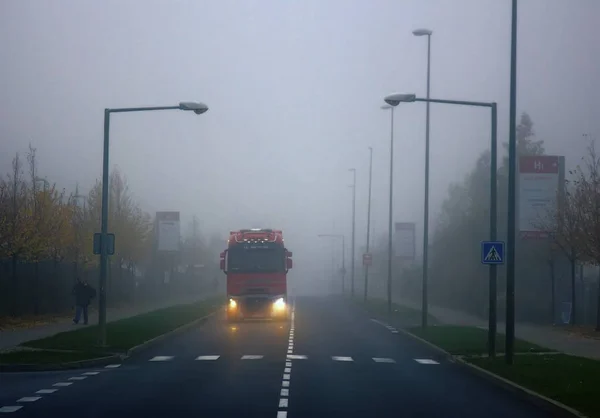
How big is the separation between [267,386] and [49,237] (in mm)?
27776

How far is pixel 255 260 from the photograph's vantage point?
4481 centimetres

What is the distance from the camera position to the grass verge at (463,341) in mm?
28188

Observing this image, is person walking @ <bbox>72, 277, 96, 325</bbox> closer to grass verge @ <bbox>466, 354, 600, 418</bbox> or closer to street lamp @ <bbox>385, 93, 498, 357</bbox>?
street lamp @ <bbox>385, 93, 498, 357</bbox>

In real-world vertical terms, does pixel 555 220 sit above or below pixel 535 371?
above

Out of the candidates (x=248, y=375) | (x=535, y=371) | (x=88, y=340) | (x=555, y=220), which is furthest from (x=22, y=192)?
(x=535, y=371)

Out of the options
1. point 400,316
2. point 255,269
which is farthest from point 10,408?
point 400,316

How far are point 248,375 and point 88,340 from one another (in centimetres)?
1024

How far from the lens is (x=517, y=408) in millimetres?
15984

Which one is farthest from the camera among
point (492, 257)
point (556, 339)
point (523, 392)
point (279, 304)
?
point (279, 304)

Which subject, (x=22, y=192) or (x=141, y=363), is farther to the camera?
(x=22, y=192)

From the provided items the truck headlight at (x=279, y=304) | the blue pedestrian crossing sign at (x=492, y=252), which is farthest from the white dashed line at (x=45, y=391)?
the truck headlight at (x=279, y=304)

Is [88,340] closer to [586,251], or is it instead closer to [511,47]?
[511,47]

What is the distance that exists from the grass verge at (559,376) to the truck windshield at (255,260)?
20330 mm

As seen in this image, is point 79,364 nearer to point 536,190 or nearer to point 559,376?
point 559,376
